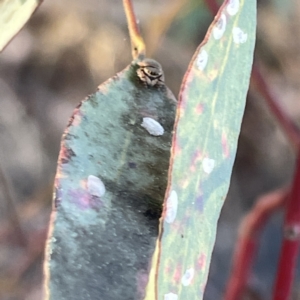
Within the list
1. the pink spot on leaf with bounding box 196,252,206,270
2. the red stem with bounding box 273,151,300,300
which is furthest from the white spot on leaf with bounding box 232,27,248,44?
the red stem with bounding box 273,151,300,300

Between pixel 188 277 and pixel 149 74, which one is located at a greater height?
pixel 149 74

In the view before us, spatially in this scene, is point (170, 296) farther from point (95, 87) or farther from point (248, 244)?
point (95, 87)

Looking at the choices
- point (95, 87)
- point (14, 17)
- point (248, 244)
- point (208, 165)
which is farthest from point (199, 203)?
point (95, 87)

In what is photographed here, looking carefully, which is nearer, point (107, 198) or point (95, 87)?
point (107, 198)

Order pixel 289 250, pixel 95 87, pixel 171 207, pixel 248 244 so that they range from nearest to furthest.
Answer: pixel 171 207, pixel 289 250, pixel 248 244, pixel 95 87

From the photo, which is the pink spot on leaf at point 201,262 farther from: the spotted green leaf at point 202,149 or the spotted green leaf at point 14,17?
the spotted green leaf at point 14,17

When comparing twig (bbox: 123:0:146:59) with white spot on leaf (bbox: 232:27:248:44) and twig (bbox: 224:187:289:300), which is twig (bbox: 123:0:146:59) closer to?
white spot on leaf (bbox: 232:27:248:44)

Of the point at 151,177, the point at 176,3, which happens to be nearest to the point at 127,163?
the point at 151,177
